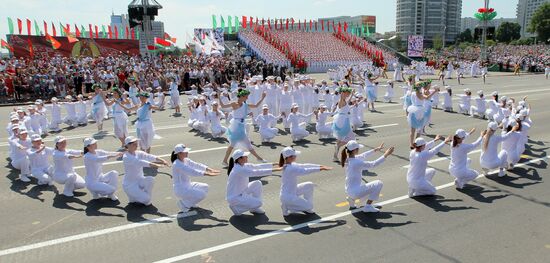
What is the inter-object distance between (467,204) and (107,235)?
20.9 feet

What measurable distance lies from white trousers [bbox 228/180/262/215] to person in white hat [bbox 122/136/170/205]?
1.50 m

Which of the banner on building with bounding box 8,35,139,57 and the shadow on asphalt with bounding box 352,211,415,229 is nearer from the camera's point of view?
the shadow on asphalt with bounding box 352,211,415,229

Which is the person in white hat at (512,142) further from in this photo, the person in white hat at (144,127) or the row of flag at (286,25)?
the row of flag at (286,25)

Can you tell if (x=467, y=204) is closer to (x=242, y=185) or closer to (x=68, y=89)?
(x=242, y=185)

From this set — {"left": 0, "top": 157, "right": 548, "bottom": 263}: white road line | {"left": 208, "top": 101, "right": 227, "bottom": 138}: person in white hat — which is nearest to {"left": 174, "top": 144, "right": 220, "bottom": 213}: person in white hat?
{"left": 0, "top": 157, "right": 548, "bottom": 263}: white road line

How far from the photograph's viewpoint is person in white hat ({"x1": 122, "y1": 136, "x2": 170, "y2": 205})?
743 centimetres

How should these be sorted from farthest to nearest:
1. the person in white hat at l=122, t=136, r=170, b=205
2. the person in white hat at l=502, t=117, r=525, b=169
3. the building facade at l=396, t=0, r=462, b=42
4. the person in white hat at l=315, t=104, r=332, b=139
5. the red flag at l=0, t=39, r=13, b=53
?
1. the building facade at l=396, t=0, r=462, b=42
2. the red flag at l=0, t=39, r=13, b=53
3. the person in white hat at l=315, t=104, r=332, b=139
4. the person in white hat at l=502, t=117, r=525, b=169
5. the person in white hat at l=122, t=136, r=170, b=205

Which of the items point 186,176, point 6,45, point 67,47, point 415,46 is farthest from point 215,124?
point 415,46

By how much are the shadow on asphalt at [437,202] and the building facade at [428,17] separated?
514 feet

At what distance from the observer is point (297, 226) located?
6.77m

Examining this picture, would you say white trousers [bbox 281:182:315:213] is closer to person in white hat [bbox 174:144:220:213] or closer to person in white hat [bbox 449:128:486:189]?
person in white hat [bbox 174:144:220:213]

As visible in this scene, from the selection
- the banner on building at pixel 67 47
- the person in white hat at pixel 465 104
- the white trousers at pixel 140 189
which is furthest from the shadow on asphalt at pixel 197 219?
the banner on building at pixel 67 47

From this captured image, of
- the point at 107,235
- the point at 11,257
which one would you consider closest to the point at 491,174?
the point at 107,235

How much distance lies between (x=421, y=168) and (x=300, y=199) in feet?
8.15
